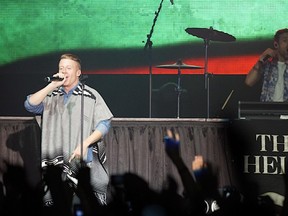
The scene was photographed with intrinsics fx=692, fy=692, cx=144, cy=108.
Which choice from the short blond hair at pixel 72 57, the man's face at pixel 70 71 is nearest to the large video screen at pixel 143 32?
the short blond hair at pixel 72 57

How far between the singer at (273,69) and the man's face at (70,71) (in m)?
1.98

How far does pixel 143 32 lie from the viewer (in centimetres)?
812

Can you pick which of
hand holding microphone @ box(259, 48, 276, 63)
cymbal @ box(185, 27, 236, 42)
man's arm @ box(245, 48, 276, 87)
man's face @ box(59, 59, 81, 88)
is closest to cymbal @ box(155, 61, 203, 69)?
cymbal @ box(185, 27, 236, 42)

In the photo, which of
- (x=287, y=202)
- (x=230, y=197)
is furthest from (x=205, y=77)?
(x=230, y=197)

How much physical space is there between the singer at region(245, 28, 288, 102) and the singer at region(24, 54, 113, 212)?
1804 mm

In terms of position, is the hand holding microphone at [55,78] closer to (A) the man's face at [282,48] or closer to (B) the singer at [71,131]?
(B) the singer at [71,131]

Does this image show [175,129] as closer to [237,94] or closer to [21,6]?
[237,94]

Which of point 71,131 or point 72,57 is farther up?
point 72,57

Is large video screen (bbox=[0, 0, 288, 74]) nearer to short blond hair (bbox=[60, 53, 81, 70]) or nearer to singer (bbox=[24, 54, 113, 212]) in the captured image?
short blond hair (bbox=[60, 53, 81, 70])

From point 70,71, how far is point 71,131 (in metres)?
0.70

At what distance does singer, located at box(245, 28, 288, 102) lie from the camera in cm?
803

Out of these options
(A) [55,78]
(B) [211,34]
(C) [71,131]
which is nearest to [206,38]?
(B) [211,34]

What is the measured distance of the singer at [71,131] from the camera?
7434mm

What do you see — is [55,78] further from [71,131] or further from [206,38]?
[206,38]
